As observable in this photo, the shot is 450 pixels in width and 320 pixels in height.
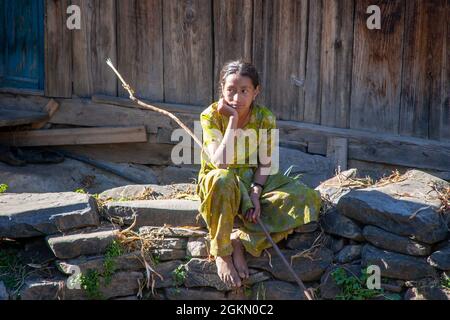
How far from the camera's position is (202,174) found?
211 inches

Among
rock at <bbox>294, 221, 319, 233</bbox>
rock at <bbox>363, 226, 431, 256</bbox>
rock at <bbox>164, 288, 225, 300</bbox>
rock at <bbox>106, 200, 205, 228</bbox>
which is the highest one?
rock at <bbox>106, 200, 205, 228</bbox>

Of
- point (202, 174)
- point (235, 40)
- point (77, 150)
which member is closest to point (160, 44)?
point (235, 40)

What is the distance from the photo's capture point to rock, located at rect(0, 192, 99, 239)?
17.5 ft

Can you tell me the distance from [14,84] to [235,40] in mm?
2290

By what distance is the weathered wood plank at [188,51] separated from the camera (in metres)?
7.80

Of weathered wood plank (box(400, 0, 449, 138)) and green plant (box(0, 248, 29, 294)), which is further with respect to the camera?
weathered wood plank (box(400, 0, 449, 138))

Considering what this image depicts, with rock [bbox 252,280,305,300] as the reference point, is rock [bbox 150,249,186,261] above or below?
above

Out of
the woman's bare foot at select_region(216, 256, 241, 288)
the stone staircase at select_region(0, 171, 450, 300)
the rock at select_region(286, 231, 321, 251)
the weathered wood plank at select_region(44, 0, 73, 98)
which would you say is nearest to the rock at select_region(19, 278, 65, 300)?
the stone staircase at select_region(0, 171, 450, 300)

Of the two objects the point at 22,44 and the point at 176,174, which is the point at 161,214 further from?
the point at 22,44

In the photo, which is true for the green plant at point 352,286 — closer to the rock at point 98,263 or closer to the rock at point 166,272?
the rock at point 166,272

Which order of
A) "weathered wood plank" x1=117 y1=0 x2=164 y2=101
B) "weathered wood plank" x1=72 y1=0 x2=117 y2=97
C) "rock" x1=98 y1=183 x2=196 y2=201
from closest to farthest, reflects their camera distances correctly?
"rock" x1=98 y1=183 x2=196 y2=201 < "weathered wood plank" x1=117 y1=0 x2=164 y2=101 < "weathered wood plank" x1=72 y1=0 x2=117 y2=97

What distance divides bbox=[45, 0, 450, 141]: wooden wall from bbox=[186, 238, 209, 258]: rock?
2491 mm

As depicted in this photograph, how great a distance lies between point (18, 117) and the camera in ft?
26.5

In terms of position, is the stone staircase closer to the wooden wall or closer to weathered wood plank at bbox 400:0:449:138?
→ weathered wood plank at bbox 400:0:449:138
